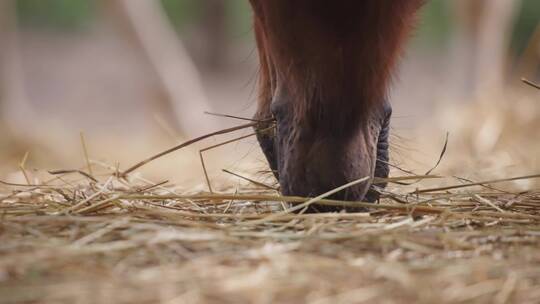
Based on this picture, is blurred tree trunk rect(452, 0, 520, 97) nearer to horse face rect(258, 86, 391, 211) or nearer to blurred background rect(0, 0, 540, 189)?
blurred background rect(0, 0, 540, 189)

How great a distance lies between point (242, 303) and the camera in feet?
3.37

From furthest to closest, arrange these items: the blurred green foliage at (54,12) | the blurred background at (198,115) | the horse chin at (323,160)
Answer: the blurred green foliage at (54,12) → the blurred background at (198,115) → the horse chin at (323,160)

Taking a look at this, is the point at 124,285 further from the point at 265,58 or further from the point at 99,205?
the point at 265,58

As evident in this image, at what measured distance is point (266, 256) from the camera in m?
1.17

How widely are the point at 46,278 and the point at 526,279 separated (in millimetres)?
655

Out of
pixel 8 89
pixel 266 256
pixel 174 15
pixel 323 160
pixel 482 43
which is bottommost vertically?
pixel 266 256

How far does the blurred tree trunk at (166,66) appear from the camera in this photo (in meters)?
4.44

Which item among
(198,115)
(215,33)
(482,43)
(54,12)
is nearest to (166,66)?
(198,115)

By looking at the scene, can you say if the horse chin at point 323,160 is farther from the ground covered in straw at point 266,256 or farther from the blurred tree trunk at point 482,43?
the blurred tree trunk at point 482,43

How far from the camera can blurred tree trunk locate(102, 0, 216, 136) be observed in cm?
444

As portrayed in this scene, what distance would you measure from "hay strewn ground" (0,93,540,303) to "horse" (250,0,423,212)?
8 cm

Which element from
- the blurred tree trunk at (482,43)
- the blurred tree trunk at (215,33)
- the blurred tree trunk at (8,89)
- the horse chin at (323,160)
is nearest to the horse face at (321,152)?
the horse chin at (323,160)

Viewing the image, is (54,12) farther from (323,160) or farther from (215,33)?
(323,160)

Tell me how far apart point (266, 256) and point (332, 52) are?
52 cm
